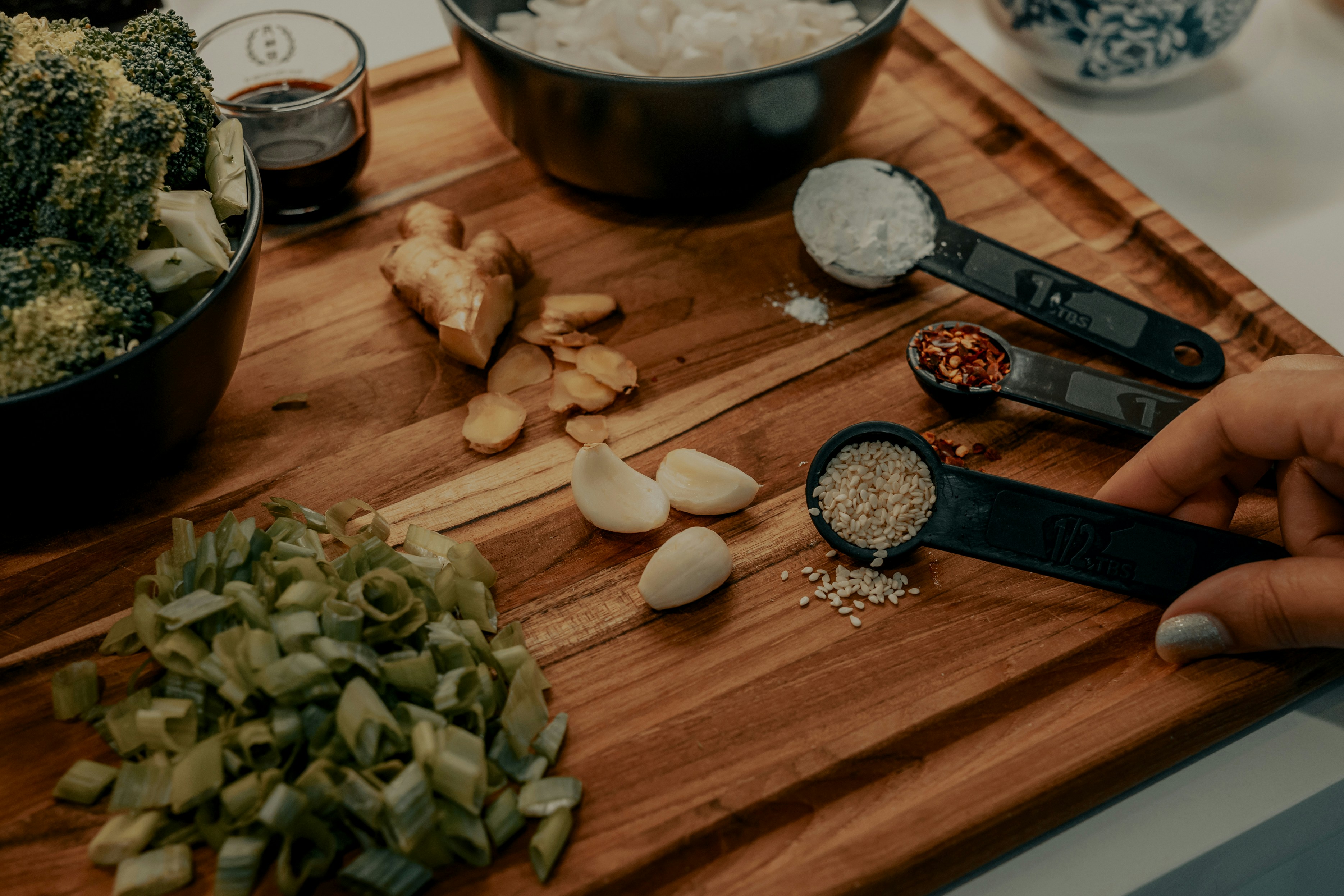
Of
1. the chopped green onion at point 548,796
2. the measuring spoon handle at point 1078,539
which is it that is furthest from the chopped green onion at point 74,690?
the measuring spoon handle at point 1078,539

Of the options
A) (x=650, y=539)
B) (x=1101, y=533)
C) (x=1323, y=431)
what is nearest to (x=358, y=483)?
(x=650, y=539)

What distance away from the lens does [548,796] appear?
2.91 feet

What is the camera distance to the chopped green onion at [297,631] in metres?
0.88

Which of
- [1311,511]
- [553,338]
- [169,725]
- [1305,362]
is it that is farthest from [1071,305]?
[169,725]

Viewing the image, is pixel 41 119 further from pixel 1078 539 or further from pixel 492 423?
pixel 1078 539

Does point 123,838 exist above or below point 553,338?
below

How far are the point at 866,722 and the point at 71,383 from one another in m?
0.78

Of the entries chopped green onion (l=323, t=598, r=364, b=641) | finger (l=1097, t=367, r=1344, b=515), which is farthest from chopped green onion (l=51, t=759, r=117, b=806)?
finger (l=1097, t=367, r=1344, b=515)

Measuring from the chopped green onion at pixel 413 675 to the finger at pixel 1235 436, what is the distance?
0.70m

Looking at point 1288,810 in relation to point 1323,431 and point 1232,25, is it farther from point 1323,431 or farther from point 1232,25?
point 1232,25

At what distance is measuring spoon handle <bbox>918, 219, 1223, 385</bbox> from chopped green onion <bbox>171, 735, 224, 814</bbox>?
95cm

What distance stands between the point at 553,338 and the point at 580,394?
10cm

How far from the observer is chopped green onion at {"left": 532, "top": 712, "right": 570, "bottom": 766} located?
0.92m

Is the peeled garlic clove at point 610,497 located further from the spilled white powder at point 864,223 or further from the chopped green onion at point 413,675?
the spilled white powder at point 864,223
